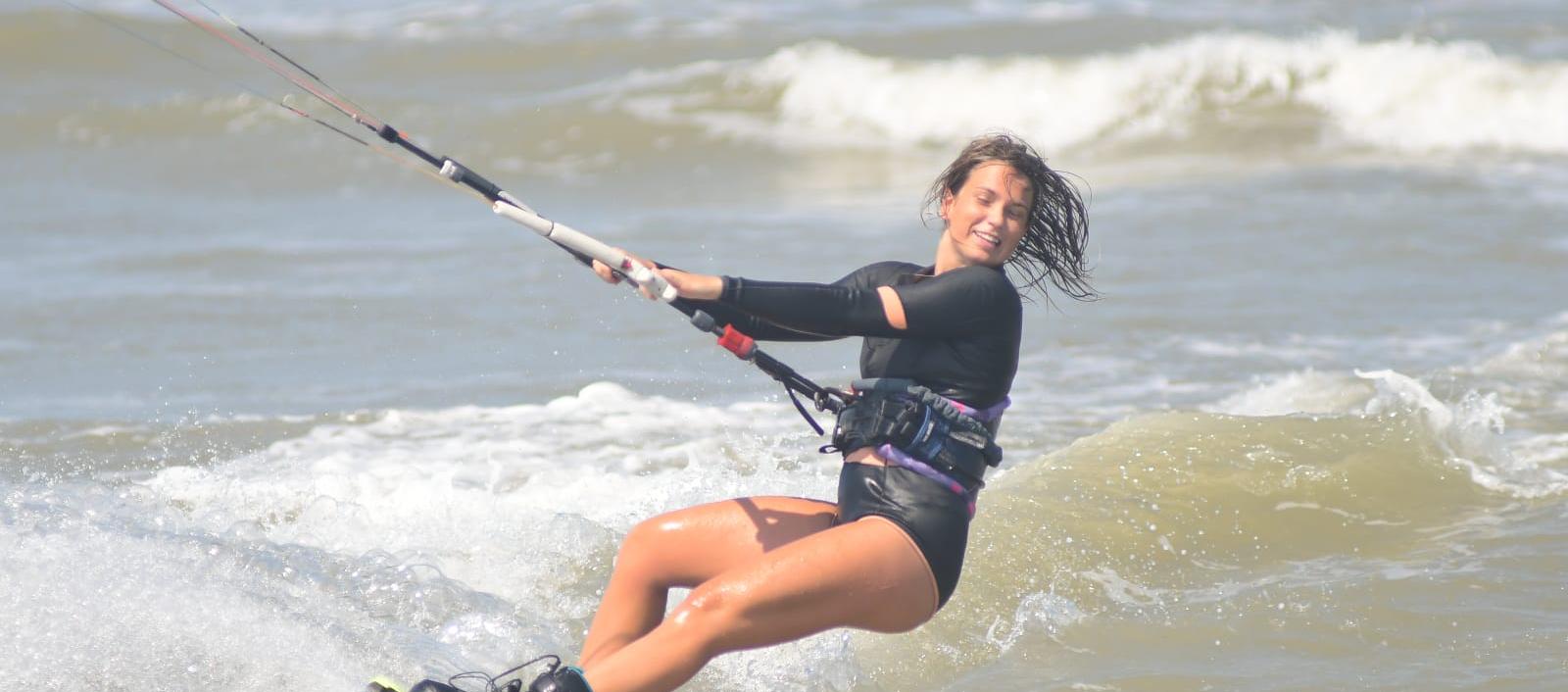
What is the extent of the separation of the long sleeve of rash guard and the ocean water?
147 centimetres

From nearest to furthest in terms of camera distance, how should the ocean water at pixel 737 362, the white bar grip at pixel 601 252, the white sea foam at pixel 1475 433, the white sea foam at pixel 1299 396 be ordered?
the white bar grip at pixel 601 252 < the ocean water at pixel 737 362 < the white sea foam at pixel 1475 433 < the white sea foam at pixel 1299 396

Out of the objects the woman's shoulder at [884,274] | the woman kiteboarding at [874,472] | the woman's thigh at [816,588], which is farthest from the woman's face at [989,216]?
the woman's thigh at [816,588]

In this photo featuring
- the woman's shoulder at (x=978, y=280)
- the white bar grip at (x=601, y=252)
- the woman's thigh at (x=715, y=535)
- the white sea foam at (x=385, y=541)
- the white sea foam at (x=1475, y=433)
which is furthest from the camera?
the white sea foam at (x=1475, y=433)

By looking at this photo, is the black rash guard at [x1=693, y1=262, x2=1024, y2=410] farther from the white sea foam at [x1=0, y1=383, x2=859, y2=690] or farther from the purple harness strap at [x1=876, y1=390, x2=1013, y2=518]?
the white sea foam at [x1=0, y1=383, x2=859, y2=690]

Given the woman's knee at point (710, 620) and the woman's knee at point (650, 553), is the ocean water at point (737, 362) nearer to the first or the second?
the woman's knee at point (650, 553)

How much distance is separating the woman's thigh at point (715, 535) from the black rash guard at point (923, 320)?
420mm

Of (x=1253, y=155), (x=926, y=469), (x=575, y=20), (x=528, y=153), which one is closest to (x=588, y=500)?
(x=926, y=469)

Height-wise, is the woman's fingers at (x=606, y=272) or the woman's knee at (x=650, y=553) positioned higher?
the woman's fingers at (x=606, y=272)

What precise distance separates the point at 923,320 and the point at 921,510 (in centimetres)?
46

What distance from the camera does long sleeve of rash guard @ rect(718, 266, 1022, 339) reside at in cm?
377

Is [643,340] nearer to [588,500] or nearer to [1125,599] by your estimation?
[588,500]

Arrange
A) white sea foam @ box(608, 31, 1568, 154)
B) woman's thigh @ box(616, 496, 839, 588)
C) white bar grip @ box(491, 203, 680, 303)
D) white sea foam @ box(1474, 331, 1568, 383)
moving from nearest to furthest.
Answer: white bar grip @ box(491, 203, 680, 303)
woman's thigh @ box(616, 496, 839, 588)
white sea foam @ box(1474, 331, 1568, 383)
white sea foam @ box(608, 31, 1568, 154)

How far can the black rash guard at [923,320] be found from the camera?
3.78 m

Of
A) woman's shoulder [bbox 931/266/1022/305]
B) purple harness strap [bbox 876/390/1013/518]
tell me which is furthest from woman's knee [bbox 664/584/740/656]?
woman's shoulder [bbox 931/266/1022/305]
